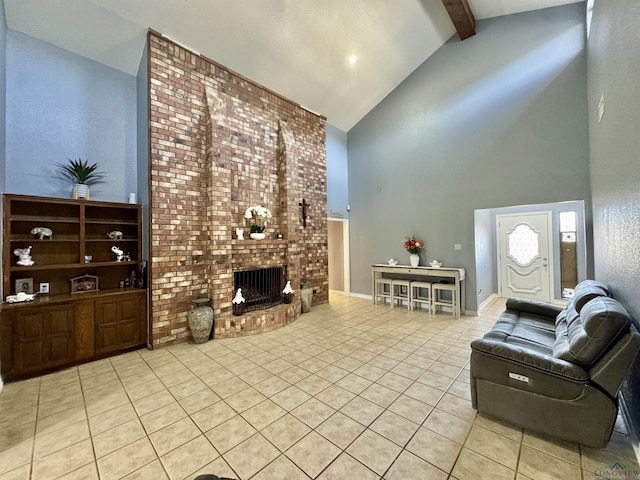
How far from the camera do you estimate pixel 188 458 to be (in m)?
1.69

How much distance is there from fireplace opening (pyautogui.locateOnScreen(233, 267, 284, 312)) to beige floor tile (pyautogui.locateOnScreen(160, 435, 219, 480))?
2.54m

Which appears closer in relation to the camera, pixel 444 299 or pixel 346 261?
pixel 444 299

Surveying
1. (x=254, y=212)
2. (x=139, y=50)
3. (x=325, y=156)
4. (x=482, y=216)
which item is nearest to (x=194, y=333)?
(x=254, y=212)

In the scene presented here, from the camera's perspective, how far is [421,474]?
155 cm

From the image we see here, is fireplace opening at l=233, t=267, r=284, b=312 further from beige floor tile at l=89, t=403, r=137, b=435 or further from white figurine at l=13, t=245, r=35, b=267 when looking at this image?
white figurine at l=13, t=245, r=35, b=267

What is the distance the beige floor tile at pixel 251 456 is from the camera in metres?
1.60

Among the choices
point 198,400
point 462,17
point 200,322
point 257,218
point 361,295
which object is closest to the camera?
point 198,400

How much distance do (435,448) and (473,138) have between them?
5011mm

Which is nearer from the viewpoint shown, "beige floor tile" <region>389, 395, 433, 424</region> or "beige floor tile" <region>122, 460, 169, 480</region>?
"beige floor tile" <region>122, 460, 169, 480</region>

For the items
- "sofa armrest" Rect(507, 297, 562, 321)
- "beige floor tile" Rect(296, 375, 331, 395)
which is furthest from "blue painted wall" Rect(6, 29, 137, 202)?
"sofa armrest" Rect(507, 297, 562, 321)

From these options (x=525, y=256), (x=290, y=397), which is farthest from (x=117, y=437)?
(x=525, y=256)

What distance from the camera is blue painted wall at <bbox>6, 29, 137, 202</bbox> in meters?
3.09

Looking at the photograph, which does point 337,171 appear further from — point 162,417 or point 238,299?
point 162,417

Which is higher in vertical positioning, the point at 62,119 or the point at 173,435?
the point at 62,119
